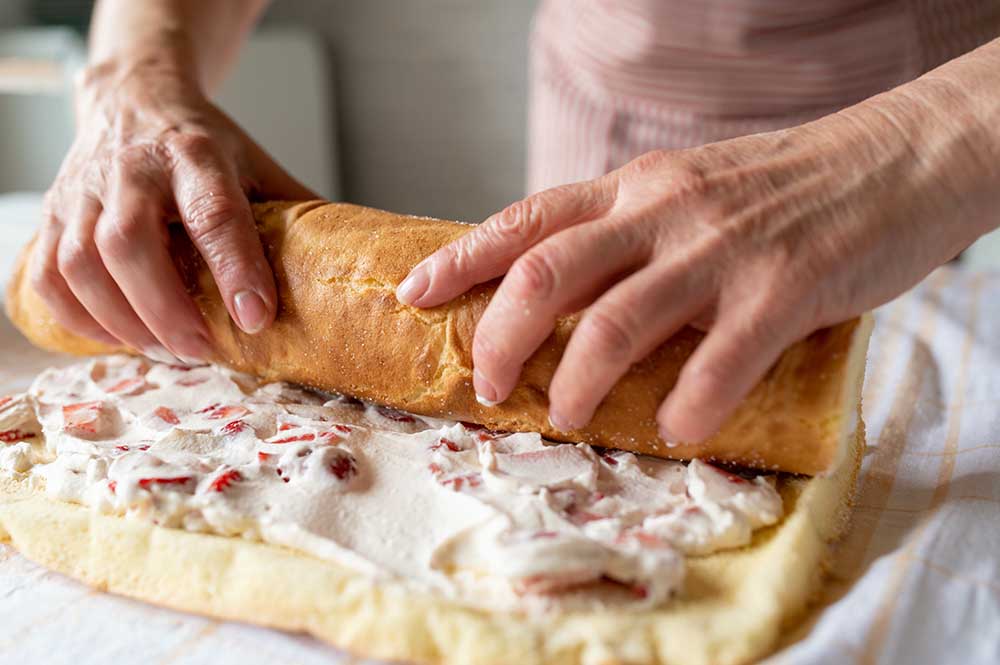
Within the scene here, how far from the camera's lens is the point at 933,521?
44.4 inches

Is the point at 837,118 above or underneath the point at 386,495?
above

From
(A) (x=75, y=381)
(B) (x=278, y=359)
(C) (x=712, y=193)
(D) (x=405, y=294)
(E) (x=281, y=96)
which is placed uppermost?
(C) (x=712, y=193)

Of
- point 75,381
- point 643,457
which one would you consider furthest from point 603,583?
point 75,381

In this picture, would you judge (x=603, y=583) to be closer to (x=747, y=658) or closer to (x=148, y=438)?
(x=747, y=658)

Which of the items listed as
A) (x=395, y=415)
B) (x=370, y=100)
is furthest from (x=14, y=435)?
(x=370, y=100)

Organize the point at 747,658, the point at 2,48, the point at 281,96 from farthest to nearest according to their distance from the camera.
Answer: the point at 281,96, the point at 2,48, the point at 747,658

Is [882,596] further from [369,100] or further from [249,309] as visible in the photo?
[369,100]

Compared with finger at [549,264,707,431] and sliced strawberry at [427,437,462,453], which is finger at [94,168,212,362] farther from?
finger at [549,264,707,431]

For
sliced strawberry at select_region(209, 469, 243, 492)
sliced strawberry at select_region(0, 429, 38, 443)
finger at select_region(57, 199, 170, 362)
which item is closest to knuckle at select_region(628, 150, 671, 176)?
sliced strawberry at select_region(209, 469, 243, 492)

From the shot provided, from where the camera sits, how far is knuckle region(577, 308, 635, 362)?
996 mm

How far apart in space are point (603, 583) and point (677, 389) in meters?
0.23

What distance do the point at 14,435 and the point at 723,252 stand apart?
1064mm

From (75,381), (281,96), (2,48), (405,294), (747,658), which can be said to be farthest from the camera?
(281,96)

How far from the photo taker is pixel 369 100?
482 centimetres
